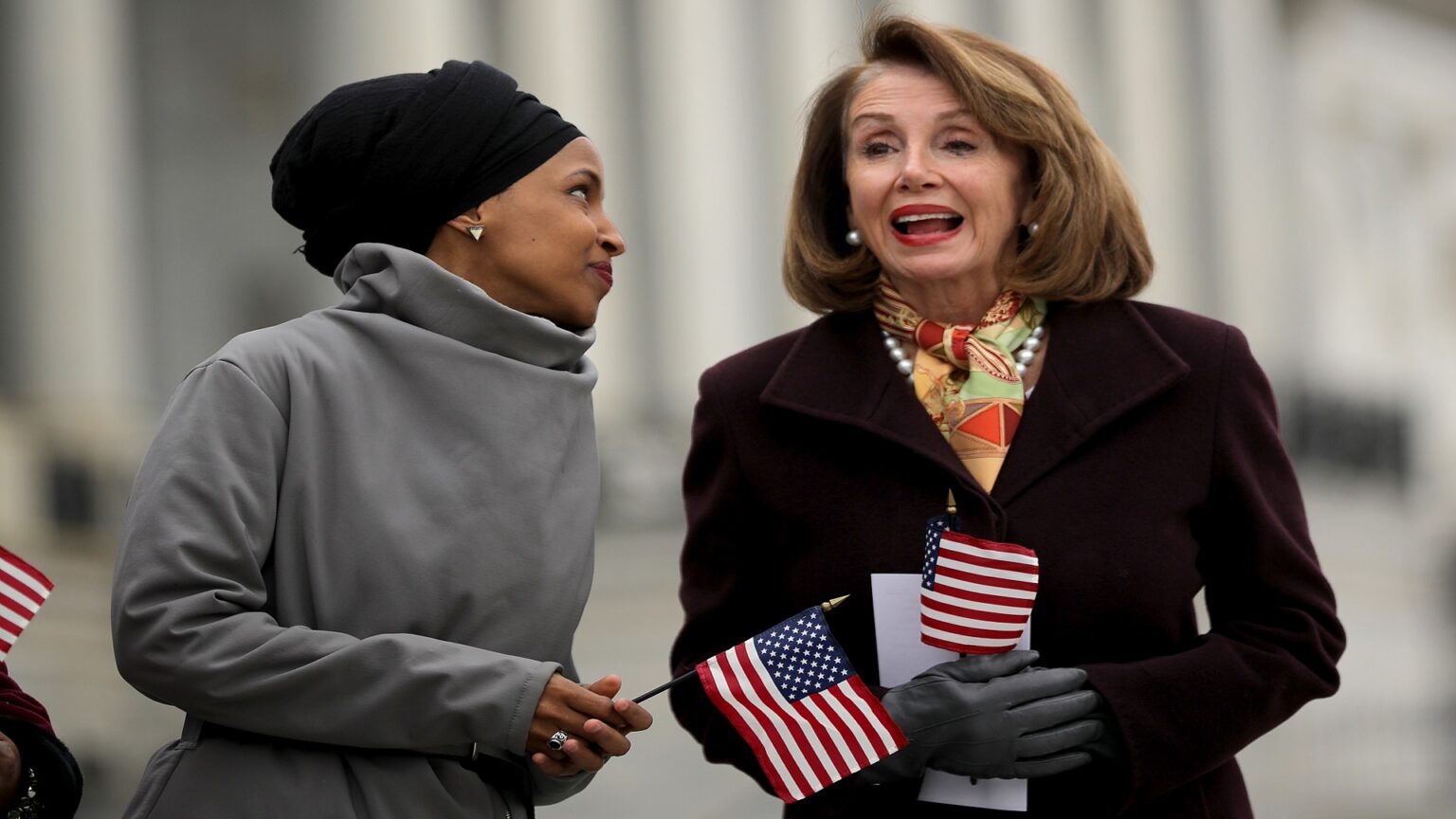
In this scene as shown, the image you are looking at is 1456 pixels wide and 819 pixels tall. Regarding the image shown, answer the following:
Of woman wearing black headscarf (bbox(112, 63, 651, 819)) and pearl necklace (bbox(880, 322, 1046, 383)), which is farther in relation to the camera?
pearl necklace (bbox(880, 322, 1046, 383))

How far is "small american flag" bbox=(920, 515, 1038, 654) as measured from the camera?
3.51 meters

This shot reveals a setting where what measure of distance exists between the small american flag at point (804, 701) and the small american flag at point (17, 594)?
1.11m

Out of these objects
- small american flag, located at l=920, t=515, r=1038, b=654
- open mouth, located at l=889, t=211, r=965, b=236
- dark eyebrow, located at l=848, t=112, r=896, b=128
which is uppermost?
dark eyebrow, located at l=848, t=112, r=896, b=128

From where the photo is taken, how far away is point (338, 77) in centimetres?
1792

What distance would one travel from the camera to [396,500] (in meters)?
3.21

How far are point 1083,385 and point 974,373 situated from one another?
21 cm

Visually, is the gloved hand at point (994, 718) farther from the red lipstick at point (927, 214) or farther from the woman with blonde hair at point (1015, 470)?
the red lipstick at point (927, 214)

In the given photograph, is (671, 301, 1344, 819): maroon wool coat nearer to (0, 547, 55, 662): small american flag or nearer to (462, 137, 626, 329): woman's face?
(462, 137, 626, 329): woman's face

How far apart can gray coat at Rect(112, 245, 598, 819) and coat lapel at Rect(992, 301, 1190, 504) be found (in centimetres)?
90

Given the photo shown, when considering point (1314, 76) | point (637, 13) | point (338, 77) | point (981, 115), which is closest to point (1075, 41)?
point (1314, 76)

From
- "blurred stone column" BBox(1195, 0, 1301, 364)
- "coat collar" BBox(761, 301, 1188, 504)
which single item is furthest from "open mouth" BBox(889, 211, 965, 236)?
"blurred stone column" BBox(1195, 0, 1301, 364)

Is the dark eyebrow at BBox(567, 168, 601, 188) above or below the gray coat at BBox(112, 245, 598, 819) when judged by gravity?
above

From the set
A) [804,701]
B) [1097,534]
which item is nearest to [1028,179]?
[1097,534]

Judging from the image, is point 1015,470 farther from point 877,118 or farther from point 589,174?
point 589,174
